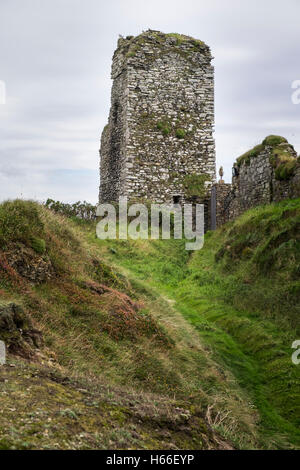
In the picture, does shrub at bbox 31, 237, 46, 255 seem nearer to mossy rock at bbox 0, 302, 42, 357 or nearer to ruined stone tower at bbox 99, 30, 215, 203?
mossy rock at bbox 0, 302, 42, 357

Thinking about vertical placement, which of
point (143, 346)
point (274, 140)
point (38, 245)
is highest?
point (274, 140)

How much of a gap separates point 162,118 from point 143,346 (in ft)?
62.4

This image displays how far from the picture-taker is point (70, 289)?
33.5 feet

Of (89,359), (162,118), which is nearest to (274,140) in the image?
(162,118)

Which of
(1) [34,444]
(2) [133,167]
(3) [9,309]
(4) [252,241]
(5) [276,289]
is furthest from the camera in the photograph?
(2) [133,167]

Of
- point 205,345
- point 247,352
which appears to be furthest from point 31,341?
point 247,352

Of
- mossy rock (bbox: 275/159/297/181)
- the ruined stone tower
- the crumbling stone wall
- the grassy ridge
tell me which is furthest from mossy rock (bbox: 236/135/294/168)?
the grassy ridge

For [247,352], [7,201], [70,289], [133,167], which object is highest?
[133,167]

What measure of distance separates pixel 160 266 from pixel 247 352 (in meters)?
8.20

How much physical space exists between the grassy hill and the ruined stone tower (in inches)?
390

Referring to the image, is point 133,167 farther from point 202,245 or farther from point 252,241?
point 252,241

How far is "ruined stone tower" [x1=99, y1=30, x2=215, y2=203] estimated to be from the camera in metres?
25.9

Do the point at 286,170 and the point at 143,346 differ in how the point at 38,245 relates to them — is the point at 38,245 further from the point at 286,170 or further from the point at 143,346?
the point at 286,170

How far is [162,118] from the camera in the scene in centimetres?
2650
